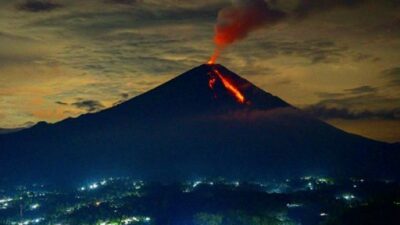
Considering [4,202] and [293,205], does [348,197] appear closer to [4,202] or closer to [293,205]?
[293,205]

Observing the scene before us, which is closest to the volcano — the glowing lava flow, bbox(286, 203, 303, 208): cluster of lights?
the glowing lava flow

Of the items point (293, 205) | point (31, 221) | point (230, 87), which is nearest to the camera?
point (293, 205)

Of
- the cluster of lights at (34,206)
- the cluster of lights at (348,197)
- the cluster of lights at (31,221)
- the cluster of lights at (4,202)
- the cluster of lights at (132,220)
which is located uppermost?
the cluster of lights at (348,197)

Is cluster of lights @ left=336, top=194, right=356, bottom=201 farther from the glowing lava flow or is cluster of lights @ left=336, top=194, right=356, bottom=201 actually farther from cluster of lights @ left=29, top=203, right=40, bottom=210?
the glowing lava flow

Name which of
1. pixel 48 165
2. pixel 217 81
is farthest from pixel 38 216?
pixel 217 81

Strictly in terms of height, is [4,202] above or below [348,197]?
below

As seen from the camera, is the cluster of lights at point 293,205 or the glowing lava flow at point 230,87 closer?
the cluster of lights at point 293,205

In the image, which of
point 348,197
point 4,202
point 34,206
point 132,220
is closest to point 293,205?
point 348,197

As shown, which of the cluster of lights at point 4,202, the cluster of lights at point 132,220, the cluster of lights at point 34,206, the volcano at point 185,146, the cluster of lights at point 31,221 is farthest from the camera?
the volcano at point 185,146

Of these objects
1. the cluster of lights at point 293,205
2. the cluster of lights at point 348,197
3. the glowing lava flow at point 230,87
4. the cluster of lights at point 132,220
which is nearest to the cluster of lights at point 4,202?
the cluster of lights at point 132,220

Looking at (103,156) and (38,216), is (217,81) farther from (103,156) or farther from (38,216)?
(38,216)

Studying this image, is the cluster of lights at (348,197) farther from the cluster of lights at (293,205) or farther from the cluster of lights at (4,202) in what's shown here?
the cluster of lights at (4,202)
